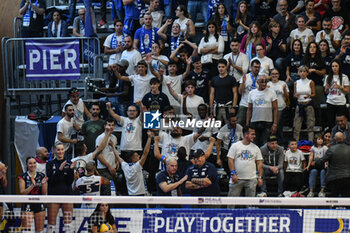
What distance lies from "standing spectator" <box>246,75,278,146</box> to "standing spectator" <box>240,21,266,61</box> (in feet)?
7.16

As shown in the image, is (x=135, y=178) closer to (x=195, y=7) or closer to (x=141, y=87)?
(x=141, y=87)

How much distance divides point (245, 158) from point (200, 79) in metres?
3.17

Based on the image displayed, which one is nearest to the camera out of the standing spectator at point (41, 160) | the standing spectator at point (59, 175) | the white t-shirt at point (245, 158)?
the standing spectator at point (59, 175)

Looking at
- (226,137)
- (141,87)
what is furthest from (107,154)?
(226,137)

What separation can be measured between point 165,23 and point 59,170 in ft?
20.8

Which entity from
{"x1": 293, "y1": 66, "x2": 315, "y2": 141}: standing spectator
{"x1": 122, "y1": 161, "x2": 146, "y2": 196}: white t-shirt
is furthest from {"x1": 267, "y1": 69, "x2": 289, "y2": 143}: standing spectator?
{"x1": 122, "y1": 161, "x2": 146, "y2": 196}: white t-shirt

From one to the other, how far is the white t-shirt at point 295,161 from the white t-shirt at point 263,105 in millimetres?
1076

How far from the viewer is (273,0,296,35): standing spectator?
19.6 metres

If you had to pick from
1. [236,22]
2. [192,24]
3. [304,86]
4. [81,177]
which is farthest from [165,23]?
[81,177]

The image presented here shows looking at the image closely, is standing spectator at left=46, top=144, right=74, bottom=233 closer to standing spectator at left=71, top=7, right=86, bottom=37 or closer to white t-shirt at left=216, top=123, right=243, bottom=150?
white t-shirt at left=216, top=123, right=243, bottom=150

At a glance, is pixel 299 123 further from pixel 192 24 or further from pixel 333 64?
pixel 192 24

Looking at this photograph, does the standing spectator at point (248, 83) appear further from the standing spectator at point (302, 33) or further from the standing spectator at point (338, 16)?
the standing spectator at point (338, 16)

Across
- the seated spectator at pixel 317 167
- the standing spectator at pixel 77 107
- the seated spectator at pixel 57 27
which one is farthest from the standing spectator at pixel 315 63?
the seated spectator at pixel 57 27

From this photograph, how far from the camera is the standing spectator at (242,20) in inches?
768
